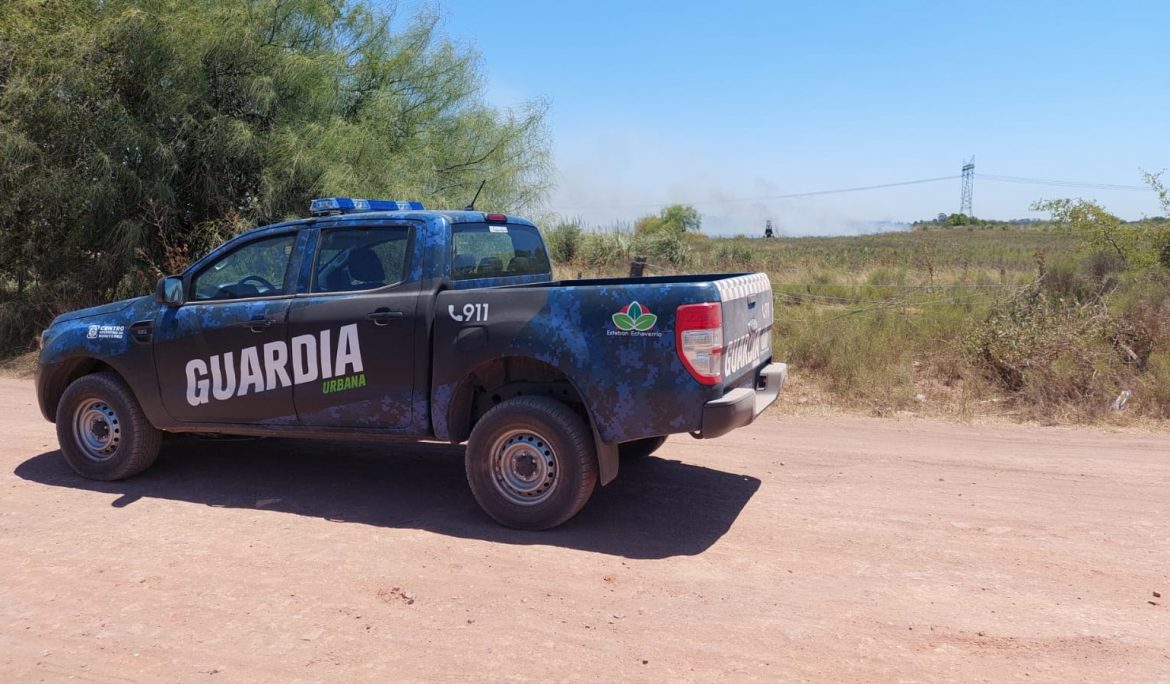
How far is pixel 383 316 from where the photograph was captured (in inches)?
230

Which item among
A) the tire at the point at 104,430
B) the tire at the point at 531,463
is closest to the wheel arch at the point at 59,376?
the tire at the point at 104,430

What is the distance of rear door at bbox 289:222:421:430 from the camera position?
5848 millimetres

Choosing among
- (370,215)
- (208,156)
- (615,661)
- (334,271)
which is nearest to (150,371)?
(334,271)

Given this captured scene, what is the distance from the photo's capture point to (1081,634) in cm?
416

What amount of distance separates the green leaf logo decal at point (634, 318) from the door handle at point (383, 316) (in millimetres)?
1501

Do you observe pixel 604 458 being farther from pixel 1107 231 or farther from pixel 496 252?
pixel 1107 231

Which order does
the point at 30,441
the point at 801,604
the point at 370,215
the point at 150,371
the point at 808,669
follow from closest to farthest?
the point at 808,669 < the point at 801,604 < the point at 370,215 < the point at 150,371 < the point at 30,441

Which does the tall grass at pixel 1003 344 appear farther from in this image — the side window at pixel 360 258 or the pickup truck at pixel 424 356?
the side window at pixel 360 258

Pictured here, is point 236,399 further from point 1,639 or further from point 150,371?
point 1,639

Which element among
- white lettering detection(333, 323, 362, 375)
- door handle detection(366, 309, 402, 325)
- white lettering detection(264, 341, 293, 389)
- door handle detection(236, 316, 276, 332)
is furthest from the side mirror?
door handle detection(366, 309, 402, 325)

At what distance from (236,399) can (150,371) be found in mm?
759

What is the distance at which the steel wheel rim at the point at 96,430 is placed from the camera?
6.80m

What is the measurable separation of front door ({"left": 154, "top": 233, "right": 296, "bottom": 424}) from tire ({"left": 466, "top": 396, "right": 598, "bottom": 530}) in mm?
1522

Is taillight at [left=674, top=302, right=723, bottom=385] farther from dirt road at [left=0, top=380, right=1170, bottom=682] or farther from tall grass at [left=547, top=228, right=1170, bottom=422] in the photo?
tall grass at [left=547, top=228, right=1170, bottom=422]
